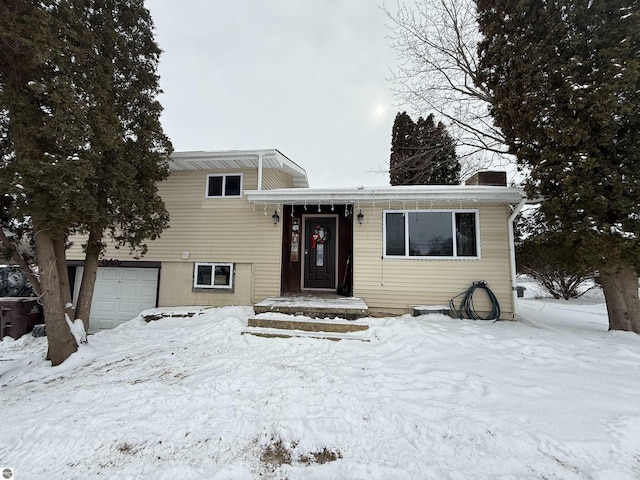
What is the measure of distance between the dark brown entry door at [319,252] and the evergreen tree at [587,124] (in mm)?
5089

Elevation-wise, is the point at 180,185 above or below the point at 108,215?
above

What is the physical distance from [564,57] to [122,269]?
1131 centimetres

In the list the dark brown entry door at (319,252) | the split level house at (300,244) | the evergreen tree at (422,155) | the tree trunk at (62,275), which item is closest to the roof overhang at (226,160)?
the split level house at (300,244)

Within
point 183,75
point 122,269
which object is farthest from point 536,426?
point 183,75

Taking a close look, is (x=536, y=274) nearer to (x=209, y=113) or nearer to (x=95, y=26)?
(x=95, y=26)

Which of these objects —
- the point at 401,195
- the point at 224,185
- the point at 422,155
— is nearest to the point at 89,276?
the point at 224,185

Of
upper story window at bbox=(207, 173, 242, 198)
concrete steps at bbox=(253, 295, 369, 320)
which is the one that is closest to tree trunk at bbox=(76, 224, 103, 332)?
upper story window at bbox=(207, 173, 242, 198)

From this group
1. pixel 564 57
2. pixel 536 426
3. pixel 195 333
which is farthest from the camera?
pixel 195 333

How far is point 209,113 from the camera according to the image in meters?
19.3

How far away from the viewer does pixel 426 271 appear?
6.64 m

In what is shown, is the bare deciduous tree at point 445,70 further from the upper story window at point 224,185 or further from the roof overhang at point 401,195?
the upper story window at point 224,185

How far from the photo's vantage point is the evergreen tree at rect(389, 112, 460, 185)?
10805mm

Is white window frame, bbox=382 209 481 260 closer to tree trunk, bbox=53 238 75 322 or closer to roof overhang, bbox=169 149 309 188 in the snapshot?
roof overhang, bbox=169 149 309 188

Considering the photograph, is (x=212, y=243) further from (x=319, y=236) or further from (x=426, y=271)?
(x=426, y=271)
